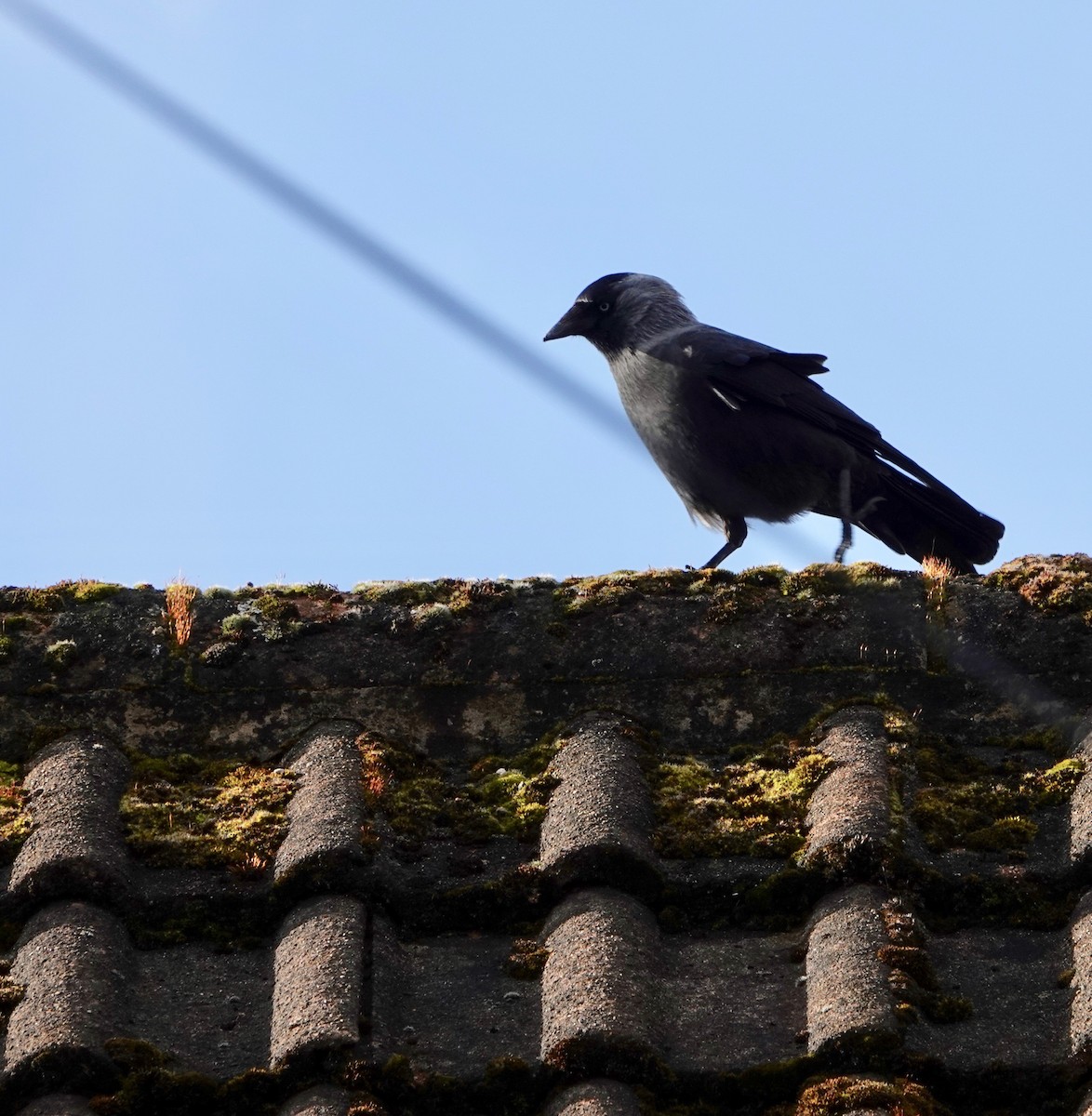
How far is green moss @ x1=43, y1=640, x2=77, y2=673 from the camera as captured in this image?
3674 millimetres

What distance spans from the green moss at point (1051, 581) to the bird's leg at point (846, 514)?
2.87 m

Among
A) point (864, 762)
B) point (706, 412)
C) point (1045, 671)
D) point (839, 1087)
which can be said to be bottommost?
point (839, 1087)

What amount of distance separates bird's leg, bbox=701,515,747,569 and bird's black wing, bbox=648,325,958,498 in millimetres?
516

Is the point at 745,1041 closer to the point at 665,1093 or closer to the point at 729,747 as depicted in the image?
the point at 665,1093

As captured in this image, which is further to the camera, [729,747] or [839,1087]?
[729,747]

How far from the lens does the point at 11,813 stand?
315cm

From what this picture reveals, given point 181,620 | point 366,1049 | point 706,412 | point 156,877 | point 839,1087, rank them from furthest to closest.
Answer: point 706,412
point 181,620
point 156,877
point 366,1049
point 839,1087

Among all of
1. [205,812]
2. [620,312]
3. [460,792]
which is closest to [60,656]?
[205,812]

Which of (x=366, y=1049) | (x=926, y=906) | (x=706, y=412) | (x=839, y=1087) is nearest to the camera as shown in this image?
(x=839, y=1087)

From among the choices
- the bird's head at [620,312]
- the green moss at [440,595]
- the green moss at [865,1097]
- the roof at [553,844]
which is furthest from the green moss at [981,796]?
the bird's head at [620,312]

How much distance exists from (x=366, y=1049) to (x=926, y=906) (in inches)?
39.2

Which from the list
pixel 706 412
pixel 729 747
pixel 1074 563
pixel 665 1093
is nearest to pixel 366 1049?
pixel 665 1093

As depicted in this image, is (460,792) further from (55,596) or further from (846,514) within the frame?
(846,514)

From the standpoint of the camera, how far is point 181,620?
148 inches
